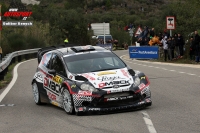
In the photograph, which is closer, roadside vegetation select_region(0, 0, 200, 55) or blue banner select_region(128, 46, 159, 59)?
blue banner select_region(128, 46, 159, 59)

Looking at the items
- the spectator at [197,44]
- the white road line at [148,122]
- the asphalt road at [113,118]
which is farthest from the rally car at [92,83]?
the spectator at [197,44]

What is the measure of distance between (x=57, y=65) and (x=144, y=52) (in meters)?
24.6

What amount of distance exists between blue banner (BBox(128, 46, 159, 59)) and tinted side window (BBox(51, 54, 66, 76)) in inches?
902

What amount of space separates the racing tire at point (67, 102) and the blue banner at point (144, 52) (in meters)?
→ 24.4

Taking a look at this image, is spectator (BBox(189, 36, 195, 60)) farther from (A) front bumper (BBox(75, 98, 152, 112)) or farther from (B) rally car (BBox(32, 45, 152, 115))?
(A) front bumper (BBox(75, 98, 152, 112))

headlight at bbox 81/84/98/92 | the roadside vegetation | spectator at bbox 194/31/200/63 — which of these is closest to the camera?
headlight at bbox 81/84/98/92

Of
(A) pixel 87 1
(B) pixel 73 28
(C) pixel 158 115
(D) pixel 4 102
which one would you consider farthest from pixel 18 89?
(A) pixel 87 1

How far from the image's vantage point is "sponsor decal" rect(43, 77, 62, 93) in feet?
40.0

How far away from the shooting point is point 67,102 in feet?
38.1

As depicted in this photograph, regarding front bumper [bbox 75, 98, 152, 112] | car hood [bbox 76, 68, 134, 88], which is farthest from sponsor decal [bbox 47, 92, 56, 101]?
front bumper [bbox 75, 98, 152, 112]
